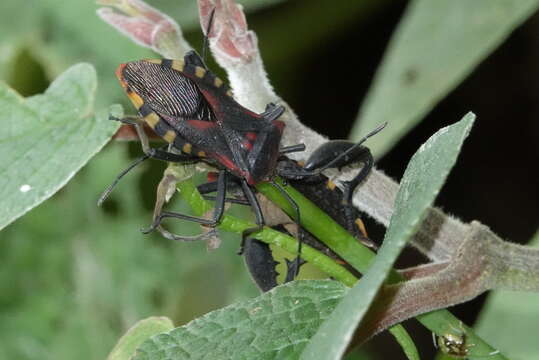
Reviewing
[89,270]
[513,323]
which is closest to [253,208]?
[513,323]

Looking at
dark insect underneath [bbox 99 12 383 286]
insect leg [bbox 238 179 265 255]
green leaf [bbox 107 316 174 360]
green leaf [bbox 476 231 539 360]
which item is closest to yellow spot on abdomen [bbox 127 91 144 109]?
dark insect underneath [bbox 99 12 383 286]

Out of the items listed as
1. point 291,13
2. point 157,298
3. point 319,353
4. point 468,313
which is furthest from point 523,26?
point 319,353

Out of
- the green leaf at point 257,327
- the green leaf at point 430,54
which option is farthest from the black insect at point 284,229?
the green leaf at point 430,54

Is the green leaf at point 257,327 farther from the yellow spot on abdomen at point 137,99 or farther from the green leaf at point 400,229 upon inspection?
the yellow spot on abdomen at point 137,99

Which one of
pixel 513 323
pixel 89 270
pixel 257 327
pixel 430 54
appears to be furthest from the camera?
pixel 89 270

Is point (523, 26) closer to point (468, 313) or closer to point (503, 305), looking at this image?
point (468, 313)

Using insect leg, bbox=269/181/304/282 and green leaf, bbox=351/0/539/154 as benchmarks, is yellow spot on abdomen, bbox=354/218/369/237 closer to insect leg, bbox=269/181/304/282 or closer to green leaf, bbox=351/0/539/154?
insect leg, bbox=269/181/304/282

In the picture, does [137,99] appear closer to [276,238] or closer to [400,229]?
[276,238]
